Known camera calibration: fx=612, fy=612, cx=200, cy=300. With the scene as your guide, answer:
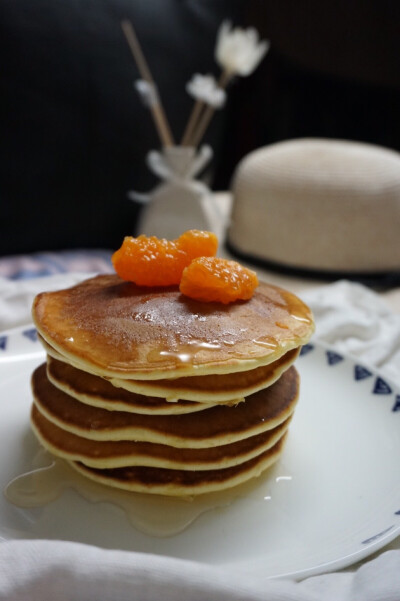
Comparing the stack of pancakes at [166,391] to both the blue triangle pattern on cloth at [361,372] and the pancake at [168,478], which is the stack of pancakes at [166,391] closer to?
the pancake at [168,478]

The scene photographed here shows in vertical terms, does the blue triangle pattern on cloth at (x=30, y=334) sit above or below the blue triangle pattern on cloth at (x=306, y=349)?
below

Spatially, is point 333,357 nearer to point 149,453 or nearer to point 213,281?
point 213,281

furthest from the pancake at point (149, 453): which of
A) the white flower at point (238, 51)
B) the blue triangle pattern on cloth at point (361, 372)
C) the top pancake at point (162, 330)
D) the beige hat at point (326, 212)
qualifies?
the white flower at point (238, 51)

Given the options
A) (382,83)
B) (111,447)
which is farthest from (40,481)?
(382,83)

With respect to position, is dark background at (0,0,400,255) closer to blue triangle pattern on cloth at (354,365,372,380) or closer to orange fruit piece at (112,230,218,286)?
orange fruit piece at (112,230,218,286)

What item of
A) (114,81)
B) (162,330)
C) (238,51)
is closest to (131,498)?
(162,330)

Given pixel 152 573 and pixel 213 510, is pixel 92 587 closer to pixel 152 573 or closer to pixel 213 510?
pixel 152 573
